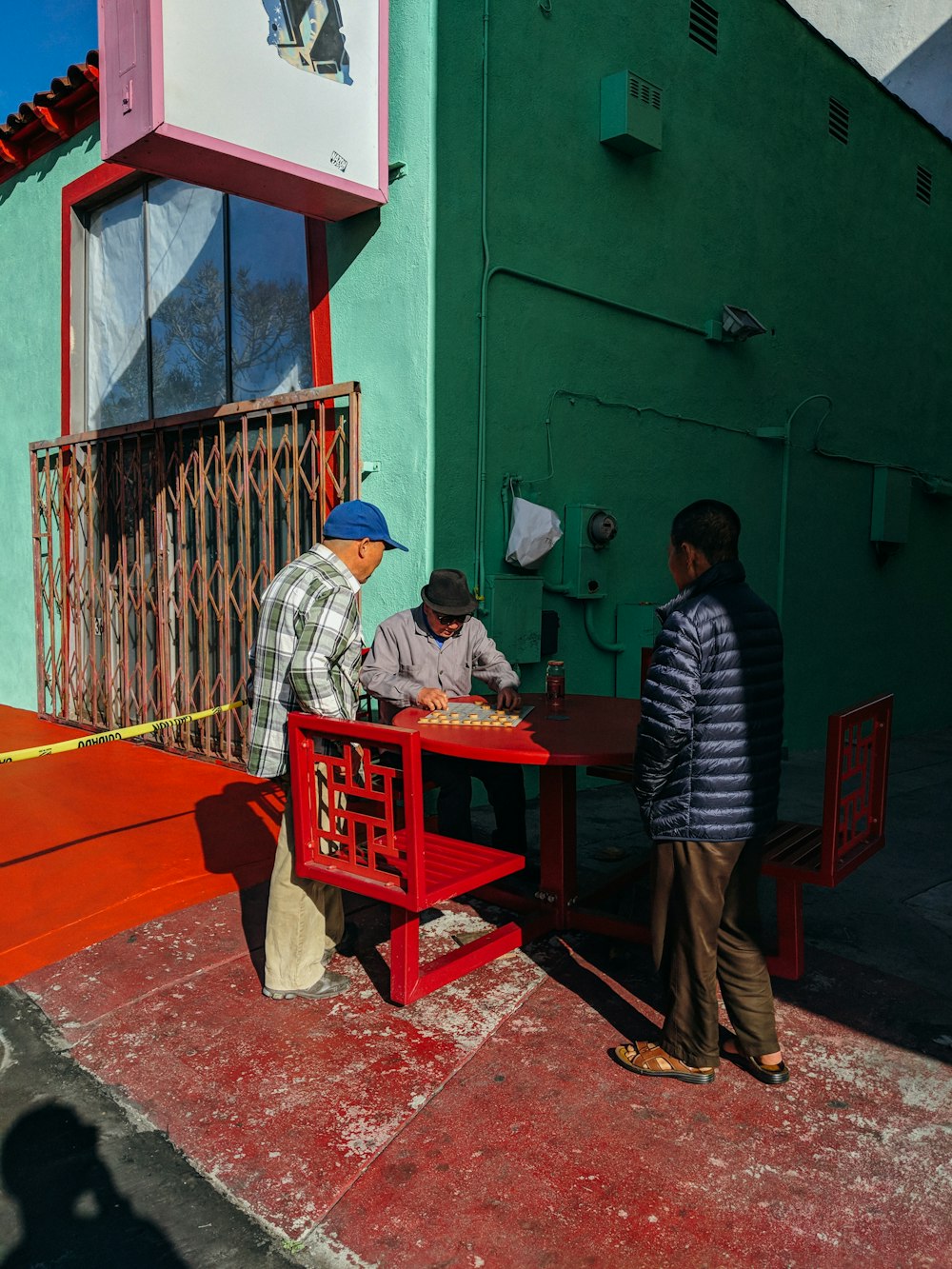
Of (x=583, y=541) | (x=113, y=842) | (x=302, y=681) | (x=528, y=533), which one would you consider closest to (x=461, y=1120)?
(x=302, y=681)

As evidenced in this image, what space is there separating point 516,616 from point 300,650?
2.68 m

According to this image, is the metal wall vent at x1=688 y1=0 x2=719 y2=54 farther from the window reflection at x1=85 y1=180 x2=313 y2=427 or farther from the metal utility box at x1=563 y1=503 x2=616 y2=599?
the metal utility box at x1=563 y1=503 x2=616 y2=599

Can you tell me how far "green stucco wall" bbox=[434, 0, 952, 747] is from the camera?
582 centimetres

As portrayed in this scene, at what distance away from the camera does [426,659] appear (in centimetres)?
482

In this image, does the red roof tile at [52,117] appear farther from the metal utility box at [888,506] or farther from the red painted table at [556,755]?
the metal utility box at [888,506]

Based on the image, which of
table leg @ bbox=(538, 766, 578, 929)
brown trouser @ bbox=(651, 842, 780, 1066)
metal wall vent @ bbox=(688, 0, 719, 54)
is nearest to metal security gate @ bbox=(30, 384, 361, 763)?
table leg @ bbox=(538, 766, 578, 929)

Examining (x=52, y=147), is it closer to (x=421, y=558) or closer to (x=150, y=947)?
(x=421, y=558)

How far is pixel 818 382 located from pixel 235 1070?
777cm

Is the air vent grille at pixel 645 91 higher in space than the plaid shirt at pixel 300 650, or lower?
higher

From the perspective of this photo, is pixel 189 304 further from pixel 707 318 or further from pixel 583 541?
pixel 707 318

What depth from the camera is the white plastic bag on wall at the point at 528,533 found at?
5.91 m

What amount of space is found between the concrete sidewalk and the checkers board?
0.92 meters

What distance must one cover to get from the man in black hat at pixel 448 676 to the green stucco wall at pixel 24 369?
5597 mm

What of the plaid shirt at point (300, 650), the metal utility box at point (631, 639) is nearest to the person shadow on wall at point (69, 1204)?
the plaid shirt at point (300, 650)
